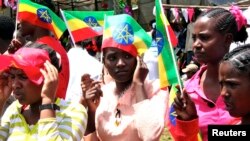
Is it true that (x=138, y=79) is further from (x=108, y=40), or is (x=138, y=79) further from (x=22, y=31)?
(x=22, y=31)

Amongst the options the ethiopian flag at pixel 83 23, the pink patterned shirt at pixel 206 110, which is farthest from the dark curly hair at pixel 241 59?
the ethiopian flag at pixel 83 23

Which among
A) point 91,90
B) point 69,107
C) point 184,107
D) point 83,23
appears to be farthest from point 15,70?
point 83,23

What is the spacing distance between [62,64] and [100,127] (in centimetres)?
56

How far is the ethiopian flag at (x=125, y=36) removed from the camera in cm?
328

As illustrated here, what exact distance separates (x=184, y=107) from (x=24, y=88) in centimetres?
85

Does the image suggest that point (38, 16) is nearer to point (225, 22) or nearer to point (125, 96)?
point (125, 96)

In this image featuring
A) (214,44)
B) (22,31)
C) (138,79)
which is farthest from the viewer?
(22,31)

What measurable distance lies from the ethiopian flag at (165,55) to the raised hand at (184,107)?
0.22 metres

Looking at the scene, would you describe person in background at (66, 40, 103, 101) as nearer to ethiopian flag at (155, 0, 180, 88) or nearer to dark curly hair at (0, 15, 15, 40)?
dark curly hair at (0, 15, 15, 40)

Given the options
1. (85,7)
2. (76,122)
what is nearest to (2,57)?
(76,122)

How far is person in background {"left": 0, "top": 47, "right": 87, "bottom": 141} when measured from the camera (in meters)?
2.67

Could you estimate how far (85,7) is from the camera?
19.7 meters

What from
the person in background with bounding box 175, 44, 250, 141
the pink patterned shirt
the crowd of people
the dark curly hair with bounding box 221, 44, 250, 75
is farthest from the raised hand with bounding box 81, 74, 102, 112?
the dark curly hair with bounding box 221, 44, 250, 75

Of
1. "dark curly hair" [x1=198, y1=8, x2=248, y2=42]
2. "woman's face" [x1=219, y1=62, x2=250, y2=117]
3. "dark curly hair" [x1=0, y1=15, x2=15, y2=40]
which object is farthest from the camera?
"dark curly hair" [x1=0, y1=15, x2=15, y2=40]
